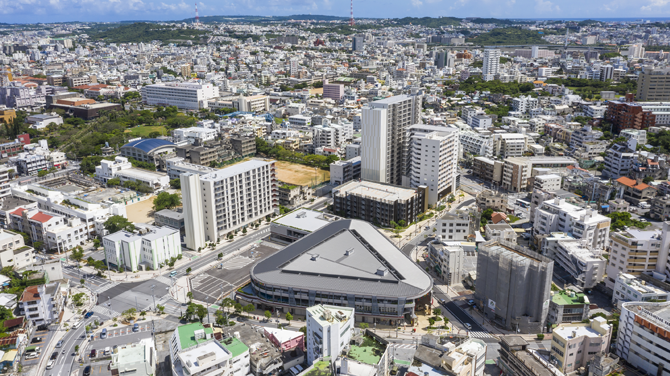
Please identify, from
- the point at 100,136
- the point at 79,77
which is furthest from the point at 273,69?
the point at 100,136

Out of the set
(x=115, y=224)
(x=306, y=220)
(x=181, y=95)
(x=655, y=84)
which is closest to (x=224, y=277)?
(x=306, y=220)

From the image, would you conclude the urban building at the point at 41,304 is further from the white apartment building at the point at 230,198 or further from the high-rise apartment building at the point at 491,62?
the high-rise apartment building at the point at 491,62

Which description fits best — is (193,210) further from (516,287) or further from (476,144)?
(476,144)

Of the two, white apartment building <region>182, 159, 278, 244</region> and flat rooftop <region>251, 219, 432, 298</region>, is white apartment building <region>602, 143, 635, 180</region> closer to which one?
flat rooftop <region>251, 219, 432, 298</region>

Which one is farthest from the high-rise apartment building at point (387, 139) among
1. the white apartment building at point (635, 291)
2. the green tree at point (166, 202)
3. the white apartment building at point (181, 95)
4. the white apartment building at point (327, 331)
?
the white apartment building at point (181, 95)

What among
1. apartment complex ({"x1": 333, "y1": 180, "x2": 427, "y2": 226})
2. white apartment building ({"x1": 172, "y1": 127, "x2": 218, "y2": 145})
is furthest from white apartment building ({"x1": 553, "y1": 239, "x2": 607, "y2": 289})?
white apartment building ({"x1": 172, "y1": 127, "x2": 218, "y2": 145})

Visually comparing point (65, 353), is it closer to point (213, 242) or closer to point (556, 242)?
point (213, 242)
